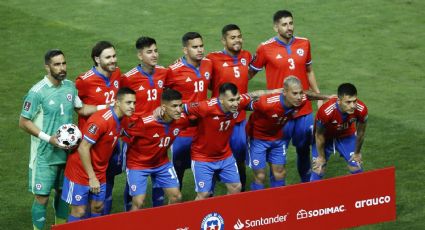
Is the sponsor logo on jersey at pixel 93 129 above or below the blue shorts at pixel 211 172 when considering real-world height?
above

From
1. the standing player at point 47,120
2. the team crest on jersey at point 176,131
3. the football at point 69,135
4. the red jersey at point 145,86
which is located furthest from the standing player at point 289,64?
the football at point 69,135

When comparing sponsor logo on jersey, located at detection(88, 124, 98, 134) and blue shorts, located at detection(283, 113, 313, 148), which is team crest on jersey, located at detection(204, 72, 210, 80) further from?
sponsor logo on jersey, located at detection(88, 124, 98, 134)

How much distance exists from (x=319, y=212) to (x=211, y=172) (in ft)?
6.34

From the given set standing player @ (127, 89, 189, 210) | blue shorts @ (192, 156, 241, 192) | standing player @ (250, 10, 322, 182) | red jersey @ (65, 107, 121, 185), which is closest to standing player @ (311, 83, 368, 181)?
standing player @ (250, 10, 322, 182)

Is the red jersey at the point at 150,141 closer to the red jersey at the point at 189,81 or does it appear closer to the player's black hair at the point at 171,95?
the player's black hair at the point at 171,95

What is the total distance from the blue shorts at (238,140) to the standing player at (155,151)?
4.03 ft

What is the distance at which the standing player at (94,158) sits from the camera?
1173cm

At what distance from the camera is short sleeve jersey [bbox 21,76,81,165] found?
1199cm

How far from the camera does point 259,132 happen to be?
13.6 m

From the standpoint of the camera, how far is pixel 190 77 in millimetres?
13344

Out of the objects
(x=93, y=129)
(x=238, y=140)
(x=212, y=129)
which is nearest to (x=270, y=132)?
(x=238, y=140)

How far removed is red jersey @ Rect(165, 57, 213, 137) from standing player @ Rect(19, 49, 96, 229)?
151cm

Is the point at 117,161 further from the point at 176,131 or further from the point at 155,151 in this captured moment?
the point at 176,131

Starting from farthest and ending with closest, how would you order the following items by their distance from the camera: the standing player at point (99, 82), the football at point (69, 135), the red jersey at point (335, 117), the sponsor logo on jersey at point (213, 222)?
the red jersey at point (335, 117), the standing player at point (99, 82), the football at point (69, 135), the sponsor logo on jersey at point (213, 222)
